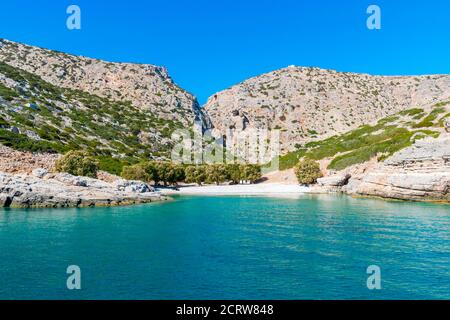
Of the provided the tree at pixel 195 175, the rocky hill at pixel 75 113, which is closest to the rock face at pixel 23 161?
the rocky hill at pixel 75 113

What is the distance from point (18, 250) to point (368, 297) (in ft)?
86.5

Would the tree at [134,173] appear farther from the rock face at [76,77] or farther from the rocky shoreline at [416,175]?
the rock face at [76,77]

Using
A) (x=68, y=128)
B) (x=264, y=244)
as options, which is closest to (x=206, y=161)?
(x=68, y=128)

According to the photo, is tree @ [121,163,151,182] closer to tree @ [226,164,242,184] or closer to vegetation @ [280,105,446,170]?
tree @ [226,164,242,184]

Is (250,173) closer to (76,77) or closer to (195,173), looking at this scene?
(195,173)

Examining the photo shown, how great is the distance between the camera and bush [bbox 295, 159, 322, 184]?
107000 millimetres

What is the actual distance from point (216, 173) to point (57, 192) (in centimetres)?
6496

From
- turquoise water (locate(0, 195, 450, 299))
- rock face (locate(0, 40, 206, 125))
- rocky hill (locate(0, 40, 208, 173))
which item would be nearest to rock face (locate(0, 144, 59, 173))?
rocky hill (locate(0, 40, 208, 173))

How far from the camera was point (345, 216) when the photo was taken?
50.1m

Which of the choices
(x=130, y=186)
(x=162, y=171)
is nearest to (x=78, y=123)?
(x=162, y=171)

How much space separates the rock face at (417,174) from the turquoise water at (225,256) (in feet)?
69.5

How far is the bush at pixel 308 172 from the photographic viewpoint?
4213 inches

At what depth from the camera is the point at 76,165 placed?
8319cm
